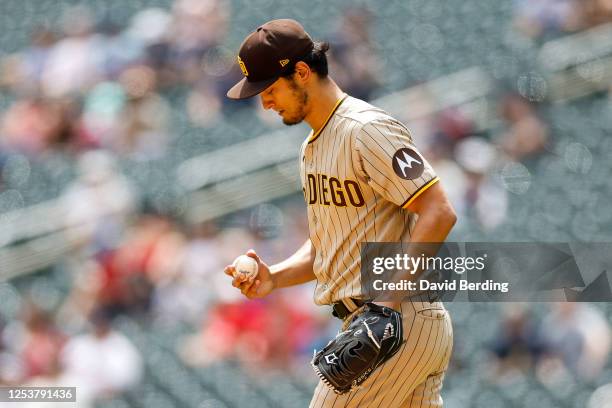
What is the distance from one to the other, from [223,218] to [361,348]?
319 centimetres

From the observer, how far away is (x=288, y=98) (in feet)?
8.17

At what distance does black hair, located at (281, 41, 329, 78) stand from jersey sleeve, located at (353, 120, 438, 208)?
0.24 m

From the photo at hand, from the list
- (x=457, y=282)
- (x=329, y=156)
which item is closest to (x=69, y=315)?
(x=457, y=282)

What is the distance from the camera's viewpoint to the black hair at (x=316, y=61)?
8.11 ft

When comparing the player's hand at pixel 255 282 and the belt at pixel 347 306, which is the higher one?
the belt at pixel 347 306

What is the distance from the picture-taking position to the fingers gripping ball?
2.63 metres

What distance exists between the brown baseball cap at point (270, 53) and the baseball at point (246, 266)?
1.46ft

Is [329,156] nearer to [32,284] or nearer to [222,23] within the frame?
[32,284]

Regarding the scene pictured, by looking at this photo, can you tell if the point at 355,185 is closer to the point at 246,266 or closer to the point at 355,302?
the point at 355,302

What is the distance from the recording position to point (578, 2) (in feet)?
18.9

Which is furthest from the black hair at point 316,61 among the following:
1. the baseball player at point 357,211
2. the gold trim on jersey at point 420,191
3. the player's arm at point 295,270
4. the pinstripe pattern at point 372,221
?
the player's arm at point 295,270

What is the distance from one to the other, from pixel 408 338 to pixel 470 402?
253 centimetres

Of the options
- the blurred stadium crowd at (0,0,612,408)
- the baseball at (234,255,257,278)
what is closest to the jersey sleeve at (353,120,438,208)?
the baseball at (234,255,257,278)

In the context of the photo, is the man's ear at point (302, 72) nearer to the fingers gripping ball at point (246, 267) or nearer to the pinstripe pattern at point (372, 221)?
the pinstripe pattern at point (372, 221)
